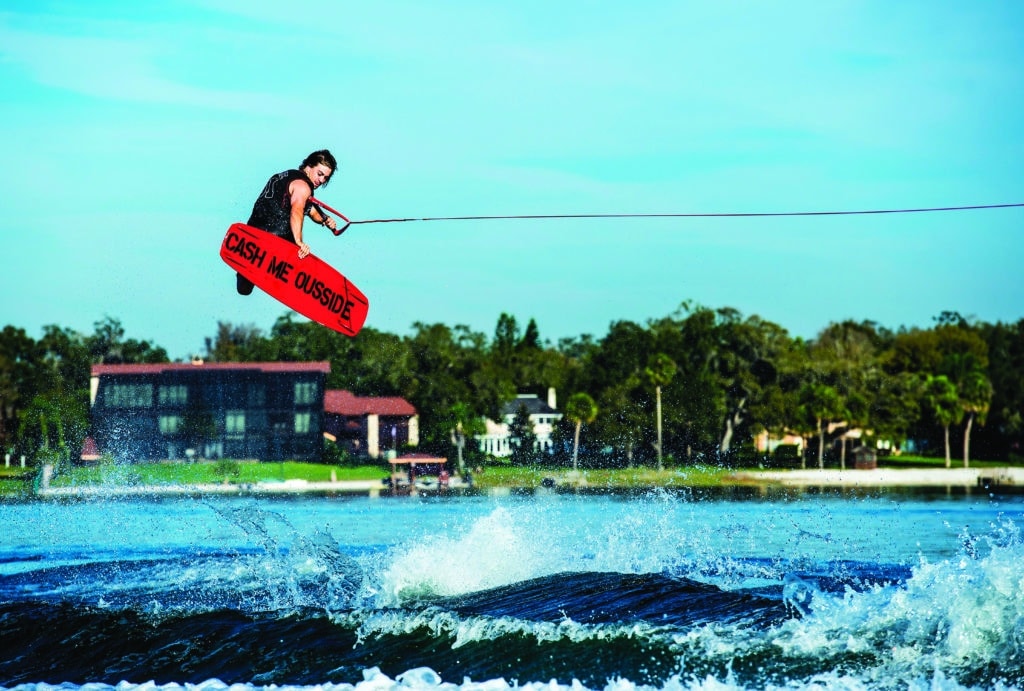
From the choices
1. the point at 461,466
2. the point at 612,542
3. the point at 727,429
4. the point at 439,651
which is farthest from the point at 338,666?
the point at 727,429

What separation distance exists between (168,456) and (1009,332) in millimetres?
60291

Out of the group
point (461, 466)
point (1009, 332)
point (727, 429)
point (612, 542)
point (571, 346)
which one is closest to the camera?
point (612, 542)

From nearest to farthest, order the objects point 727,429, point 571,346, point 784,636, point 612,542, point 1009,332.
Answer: point 784,636
point 612,542
point 727,429
point 1009,332
point 571,346

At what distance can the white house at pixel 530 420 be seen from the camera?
68.8 meters

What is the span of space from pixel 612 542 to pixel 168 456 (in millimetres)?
52023

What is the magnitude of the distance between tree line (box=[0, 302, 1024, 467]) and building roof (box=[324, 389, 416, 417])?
2.25 feet

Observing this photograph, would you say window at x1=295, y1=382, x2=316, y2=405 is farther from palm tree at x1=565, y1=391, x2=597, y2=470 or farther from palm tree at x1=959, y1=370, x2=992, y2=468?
palm tree at x1=959, y1=370, x2=992, y2=468

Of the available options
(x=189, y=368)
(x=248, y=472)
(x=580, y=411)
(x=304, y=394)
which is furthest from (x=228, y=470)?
(x=580, y=411)

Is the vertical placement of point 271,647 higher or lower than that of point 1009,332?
lower

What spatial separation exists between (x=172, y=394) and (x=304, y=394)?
7520mm

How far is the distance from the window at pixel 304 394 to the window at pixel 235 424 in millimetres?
3168

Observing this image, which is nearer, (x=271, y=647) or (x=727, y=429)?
(x=271, y=647)

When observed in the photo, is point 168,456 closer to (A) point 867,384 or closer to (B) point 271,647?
(A) point 867,384

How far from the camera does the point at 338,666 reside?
8.09 m
